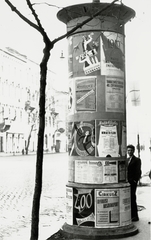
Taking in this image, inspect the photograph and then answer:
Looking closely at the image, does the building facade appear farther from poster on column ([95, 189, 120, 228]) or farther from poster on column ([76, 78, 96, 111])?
poster on column ([95, 189, 120, 228])

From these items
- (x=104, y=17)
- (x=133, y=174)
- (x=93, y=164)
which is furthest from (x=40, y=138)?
(x=133, y=174)

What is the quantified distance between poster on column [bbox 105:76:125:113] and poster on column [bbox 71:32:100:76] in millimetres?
308

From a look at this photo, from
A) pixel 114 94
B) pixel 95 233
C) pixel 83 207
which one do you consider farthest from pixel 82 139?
pixel 95 233

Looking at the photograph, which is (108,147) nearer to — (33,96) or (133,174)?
(133,174)

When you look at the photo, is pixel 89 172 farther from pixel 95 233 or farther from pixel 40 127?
pixel 40 127

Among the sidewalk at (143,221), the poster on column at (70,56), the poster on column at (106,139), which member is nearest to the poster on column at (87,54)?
the poster on column at (70,56)

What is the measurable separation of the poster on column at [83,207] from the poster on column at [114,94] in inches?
58.4

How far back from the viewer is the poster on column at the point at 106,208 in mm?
7320

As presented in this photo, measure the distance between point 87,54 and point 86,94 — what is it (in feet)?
2.32

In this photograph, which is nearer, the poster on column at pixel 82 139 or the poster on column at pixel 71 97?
the poster on column at pixel 82 139

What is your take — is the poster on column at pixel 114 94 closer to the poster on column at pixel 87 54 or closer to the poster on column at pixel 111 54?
the poster on column at pixel 111 54

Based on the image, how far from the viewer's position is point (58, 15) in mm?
8000

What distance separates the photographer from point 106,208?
7367 millimetres

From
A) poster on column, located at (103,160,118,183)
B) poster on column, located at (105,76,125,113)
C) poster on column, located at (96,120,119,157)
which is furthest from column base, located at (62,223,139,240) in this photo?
poster on column, located at (105,76,125,113)
